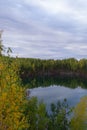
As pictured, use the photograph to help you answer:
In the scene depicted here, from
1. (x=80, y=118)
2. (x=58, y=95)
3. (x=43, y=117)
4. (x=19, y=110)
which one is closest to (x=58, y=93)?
(x=58, y=95)

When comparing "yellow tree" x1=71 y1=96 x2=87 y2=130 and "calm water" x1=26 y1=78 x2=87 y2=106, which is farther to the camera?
"calm water" x1=26 y1=78 x2=87 y2=106

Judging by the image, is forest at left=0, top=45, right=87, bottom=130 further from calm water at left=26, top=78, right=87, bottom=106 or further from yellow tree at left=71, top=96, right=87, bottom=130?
calm water at left=26, top=78, right=87, bottom=106

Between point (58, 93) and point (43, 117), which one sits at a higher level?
point (43, 117)

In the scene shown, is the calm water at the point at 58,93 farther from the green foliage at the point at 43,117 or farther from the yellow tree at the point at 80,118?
the green foliage at the point at 43,117

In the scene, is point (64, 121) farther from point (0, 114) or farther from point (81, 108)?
point (0, 114)

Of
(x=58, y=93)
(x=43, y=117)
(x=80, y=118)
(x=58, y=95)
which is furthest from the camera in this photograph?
(x=58, y=93)

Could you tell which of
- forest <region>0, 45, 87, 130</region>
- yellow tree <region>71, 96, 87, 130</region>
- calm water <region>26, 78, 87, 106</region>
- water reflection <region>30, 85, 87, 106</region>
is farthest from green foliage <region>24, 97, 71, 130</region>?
water reflection <region>30, 85, 87, 106</region>

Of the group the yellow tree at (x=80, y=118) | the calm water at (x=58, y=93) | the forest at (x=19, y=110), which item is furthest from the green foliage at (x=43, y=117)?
the calm water at (x=58, y=93)

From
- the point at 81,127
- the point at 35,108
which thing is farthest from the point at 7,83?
the point at 81,127

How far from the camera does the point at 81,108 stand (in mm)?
29219

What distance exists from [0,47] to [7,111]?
312 cm

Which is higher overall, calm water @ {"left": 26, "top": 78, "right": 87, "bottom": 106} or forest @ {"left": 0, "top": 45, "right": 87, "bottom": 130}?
forest @ {"left": 0, "top": 45, "right": 87, "bottom": 130}

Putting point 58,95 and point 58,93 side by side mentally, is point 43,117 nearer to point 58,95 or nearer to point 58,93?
point 58,95

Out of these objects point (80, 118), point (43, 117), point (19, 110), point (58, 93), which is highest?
point (19, 110)
